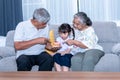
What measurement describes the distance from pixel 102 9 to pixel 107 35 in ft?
4.12

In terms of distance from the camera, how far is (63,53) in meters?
3.49

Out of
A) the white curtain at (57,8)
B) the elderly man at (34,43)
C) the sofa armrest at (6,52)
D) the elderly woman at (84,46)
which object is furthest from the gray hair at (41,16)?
the white curtain at (57,8)

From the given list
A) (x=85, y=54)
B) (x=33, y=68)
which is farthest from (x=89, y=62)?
(x=33, y=68)

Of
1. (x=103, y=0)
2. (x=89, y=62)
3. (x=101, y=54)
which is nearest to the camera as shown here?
(x=89, y=62)

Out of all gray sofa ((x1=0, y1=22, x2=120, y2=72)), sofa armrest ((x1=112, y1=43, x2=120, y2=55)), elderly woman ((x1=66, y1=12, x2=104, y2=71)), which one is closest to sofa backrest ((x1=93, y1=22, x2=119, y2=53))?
gray sofa ((x1=0, y1=22, x2=120, y2=72))

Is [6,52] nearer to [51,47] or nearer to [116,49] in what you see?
[51,47]

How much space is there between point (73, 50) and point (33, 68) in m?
0.53

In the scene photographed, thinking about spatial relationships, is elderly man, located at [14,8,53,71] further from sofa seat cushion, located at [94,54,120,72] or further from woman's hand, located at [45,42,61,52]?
sofa seat cushion, located at [94,54,120,72]

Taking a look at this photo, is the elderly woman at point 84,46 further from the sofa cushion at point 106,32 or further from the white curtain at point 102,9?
the white curtain at point 102,9

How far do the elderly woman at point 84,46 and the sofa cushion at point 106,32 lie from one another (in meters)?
0.38

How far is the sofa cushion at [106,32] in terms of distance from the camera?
153 inches

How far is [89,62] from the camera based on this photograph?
322cm

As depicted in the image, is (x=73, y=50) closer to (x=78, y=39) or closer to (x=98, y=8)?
(x=78, y=39)

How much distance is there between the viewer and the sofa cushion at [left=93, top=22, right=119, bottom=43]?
390 cm
